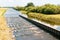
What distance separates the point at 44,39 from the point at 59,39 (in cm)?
192

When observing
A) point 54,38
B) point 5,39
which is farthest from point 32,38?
point 5,39

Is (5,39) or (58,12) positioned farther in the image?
(58,12)

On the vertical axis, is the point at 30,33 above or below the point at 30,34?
below

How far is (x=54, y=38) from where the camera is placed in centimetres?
2498

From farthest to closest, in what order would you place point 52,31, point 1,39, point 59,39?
point 52,31 → point 59,39 → point 1,39

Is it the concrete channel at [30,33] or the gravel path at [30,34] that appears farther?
the concrete channel at [30,33]

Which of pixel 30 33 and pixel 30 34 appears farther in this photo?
pixel 30 33

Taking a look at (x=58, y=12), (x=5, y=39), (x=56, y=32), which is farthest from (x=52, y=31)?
(x=58, y=12)

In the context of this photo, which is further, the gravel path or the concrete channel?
the concrete channel

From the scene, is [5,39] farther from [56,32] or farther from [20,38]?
[56,32]

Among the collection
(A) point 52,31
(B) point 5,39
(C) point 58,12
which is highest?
(B) point 5,39

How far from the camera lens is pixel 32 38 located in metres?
25.1

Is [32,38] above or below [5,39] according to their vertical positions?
below

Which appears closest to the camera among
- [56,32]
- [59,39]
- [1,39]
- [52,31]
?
[1,39]
